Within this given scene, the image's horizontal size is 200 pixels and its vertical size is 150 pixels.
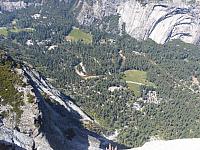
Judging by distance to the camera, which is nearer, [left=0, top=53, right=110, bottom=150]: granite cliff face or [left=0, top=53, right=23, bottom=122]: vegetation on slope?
[left=0, top=53, right=110, bottom=150]: granite cliff face

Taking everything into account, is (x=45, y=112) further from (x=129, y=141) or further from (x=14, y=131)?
(x=129, y=141)

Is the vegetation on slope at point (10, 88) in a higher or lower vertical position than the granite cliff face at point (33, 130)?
higher

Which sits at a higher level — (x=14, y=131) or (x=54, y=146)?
(x=14, y=131)

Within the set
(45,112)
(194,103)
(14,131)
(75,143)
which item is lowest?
(194,103)

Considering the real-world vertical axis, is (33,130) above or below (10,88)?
below

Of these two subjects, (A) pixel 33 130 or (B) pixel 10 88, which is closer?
(A) pixel 33 130

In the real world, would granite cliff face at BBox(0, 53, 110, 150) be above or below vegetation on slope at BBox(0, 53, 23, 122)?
below

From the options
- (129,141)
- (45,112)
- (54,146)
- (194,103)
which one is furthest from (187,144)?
(194,103)

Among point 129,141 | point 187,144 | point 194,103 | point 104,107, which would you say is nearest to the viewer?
point 187,144

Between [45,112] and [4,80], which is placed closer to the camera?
[4,80]

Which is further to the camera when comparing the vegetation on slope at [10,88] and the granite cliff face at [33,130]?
the vegetation on slope at [10,88]

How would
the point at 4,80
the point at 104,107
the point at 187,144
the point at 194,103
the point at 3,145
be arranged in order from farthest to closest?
1. the point at 194,103
2. the point at 104,107
3. the point at 4,80
4. the point at 187,144
5. the point at 3,145
